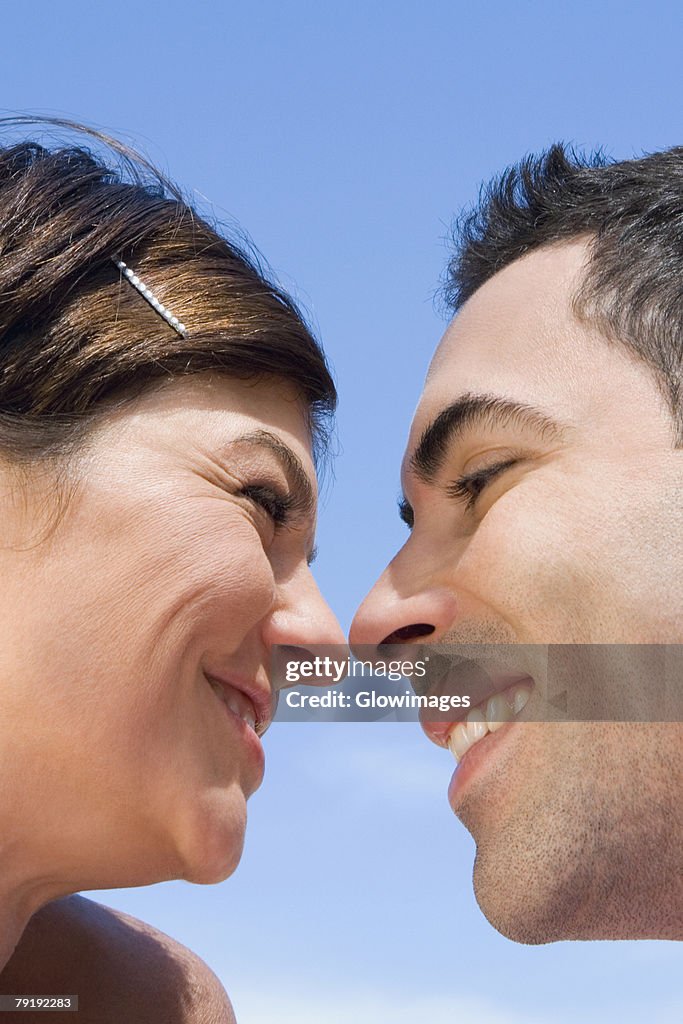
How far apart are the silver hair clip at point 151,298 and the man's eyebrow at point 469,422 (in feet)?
2.65

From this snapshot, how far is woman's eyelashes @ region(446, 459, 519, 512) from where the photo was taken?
367 centimetres

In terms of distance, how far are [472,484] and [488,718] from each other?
2.32 feet

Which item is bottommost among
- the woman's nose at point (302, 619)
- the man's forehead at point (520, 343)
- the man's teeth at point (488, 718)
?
the man's teeth at point (488, 718)

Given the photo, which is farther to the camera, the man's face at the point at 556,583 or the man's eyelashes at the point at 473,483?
the man's eyelashes at the point at 473,483

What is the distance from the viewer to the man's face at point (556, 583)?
3.30 metres

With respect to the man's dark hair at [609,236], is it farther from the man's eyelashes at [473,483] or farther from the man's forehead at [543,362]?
the man's eyelashes at [473,483]

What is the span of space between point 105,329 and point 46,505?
53 centimetres

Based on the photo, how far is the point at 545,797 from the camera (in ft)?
11.0

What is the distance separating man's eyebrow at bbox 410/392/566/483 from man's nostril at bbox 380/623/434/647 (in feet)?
1.49

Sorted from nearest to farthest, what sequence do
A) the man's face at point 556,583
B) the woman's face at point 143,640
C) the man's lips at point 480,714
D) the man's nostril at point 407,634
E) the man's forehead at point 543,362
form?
the woman's face at point 143,640 → the man's face at point 556,583 → the man's forehead at point 543,362 → the man's lips at point 480,714 → the man's nostril at point 407,634

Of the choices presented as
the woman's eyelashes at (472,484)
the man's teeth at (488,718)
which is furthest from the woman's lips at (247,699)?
the woman's eyelashes at (472,484)

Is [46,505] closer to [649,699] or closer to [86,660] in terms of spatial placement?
[86,660]

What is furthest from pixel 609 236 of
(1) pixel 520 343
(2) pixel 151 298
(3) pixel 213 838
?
(3) pixel 213 838

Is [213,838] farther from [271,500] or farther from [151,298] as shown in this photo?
[151,298]
